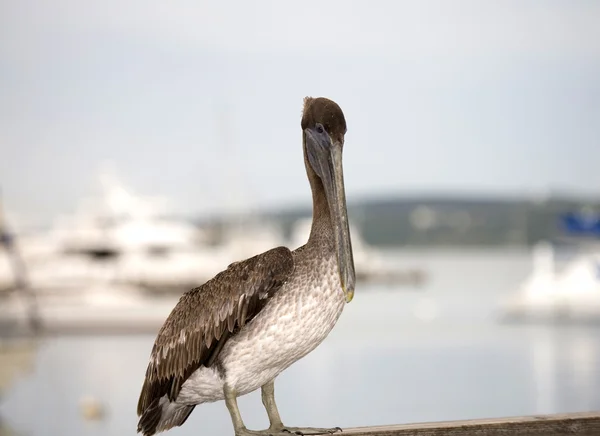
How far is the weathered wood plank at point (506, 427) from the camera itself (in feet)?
8.31

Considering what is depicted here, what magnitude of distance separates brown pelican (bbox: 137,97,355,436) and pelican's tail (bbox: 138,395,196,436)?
0.05m

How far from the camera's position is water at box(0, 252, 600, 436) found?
11.5 metres

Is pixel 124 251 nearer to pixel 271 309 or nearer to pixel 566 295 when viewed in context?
pixel 566 295

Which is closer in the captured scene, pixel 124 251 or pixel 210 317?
pixel 210 317

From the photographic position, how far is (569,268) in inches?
992

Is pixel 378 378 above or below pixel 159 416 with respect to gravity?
below

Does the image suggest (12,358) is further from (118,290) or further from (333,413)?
(118,290)

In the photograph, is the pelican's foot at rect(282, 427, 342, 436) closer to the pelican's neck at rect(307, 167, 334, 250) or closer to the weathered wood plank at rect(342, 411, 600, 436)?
the weathered wood plank at rect(342, 411, 600, 436)

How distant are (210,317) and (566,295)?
905 inches

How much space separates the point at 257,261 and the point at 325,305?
0.22 metres

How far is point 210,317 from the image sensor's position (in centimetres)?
257

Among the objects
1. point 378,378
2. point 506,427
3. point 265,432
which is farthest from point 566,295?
point 265,432

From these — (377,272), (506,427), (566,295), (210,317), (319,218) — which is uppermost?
(319,218)

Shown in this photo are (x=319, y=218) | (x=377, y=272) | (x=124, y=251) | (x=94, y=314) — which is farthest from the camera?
(x=377, y=272)
